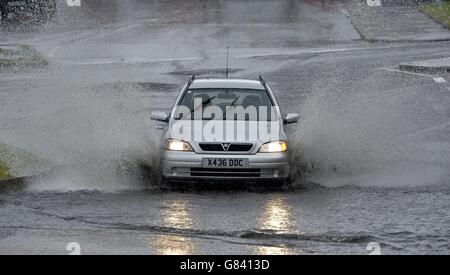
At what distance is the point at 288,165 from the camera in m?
14.9

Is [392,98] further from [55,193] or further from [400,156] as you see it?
[55,193]

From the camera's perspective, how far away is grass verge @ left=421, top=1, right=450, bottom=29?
1661 inches

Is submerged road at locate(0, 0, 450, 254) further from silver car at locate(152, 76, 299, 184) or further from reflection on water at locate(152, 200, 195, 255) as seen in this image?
silver car at locate(152, 76, 299, 184)

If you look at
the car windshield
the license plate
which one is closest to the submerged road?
the license plate

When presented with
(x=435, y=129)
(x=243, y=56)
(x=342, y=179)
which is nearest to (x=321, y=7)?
(x=243, y=56)

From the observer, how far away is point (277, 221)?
496 inches

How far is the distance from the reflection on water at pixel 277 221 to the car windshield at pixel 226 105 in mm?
1787

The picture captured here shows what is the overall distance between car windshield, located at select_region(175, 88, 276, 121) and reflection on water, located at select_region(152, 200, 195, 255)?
2.07 metres

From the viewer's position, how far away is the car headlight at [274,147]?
48.5 feet

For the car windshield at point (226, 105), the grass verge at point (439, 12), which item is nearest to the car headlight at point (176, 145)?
the car windshield at point (226, 105)

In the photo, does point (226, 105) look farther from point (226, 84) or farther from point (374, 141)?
point (374, 141)

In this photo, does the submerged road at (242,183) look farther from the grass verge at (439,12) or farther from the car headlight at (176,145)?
the grass verge at (439,12)

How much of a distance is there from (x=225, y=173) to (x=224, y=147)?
33 cm

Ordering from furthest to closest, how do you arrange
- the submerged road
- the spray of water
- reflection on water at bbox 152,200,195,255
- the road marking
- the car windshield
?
the road marking < the spray of water < the car windshield < the submerged road < reflection on water at bbox 152,200,195,255
